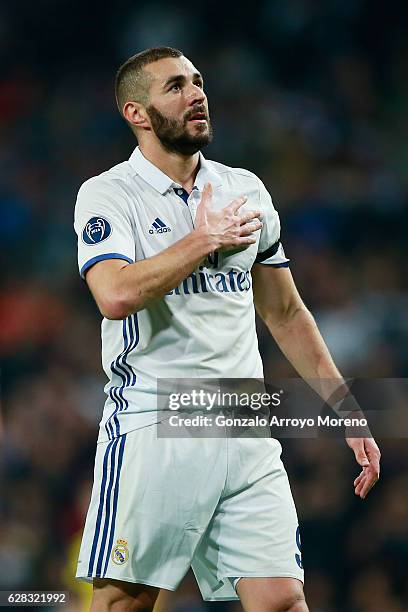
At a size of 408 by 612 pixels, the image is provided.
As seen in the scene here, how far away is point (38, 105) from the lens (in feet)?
24.1

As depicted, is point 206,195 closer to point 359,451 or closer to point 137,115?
point 137,115

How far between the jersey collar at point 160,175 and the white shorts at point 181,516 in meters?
0.79

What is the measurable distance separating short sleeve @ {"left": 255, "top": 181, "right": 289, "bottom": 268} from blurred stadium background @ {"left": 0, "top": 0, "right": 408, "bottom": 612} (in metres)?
2.61

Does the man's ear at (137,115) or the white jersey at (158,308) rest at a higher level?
the man's ear at (137,115)

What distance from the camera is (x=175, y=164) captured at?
321 cm

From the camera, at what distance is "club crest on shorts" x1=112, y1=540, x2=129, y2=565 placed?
2.82 m

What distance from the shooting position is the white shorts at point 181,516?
284 centimetres

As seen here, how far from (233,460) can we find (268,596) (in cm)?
41

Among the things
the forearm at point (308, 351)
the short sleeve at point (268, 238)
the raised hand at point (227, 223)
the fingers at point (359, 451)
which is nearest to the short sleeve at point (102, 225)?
the raised hand at point (227, 223)

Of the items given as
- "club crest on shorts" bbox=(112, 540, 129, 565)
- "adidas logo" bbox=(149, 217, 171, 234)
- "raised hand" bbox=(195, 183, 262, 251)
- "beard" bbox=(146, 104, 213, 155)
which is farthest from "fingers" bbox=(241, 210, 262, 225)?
"club crest on shorts" bbox=(112, 540, 129, 565)

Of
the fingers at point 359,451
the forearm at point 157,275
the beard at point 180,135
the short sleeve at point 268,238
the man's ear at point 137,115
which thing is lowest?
the fingers at point 359,451

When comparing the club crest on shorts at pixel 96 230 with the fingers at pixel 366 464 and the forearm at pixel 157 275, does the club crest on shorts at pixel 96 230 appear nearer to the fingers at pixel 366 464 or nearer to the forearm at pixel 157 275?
the forearm at pixel 157 275

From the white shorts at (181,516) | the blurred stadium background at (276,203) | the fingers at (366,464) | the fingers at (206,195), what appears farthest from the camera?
the blurred stadium background at (276,203)

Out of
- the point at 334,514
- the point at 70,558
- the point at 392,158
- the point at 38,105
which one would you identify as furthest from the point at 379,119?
the point at 70,558
